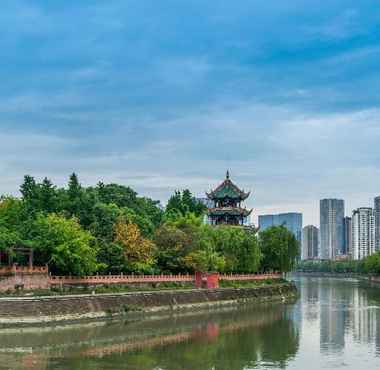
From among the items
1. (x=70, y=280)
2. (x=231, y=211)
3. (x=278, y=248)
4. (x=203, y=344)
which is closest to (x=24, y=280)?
(x=70, y=280)

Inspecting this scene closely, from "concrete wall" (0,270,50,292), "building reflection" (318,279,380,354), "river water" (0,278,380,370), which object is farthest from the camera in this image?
"concrete wall" (0,270,50,292)

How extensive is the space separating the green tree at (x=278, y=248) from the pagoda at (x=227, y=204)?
972 cm

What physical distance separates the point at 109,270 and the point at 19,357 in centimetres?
2628

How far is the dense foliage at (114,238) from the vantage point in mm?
54812

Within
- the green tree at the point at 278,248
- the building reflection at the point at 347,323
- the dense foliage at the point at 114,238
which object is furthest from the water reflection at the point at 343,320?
the dense foliage at the point at 114,238

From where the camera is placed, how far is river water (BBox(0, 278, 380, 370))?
34.8m

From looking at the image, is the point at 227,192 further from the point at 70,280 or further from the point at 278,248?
the point at 70,280

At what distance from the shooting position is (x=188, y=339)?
4425 cm

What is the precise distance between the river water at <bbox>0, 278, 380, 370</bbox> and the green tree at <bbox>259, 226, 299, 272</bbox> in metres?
26.6

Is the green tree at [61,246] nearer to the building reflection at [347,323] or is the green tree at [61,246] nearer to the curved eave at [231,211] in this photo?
the building reflection at [347,323]

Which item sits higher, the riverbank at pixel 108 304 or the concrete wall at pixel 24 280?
the concrete wall at pixel 24 280

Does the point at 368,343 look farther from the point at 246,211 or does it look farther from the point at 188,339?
the point at 246,211

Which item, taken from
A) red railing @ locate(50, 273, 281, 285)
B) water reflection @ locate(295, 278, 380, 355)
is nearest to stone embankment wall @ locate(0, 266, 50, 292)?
red railing @ locate(50, 273, 281, 285)

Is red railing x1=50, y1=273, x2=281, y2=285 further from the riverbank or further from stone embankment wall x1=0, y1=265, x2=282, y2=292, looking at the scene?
the riverbank
